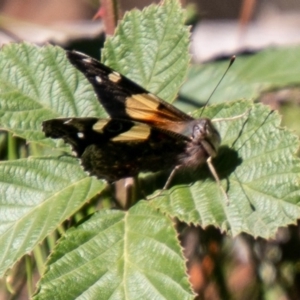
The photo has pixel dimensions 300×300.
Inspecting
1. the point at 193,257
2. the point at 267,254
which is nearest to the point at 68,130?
the point at 193,257

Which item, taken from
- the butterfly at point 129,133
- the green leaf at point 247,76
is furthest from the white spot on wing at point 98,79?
the green leaf at point 247,76

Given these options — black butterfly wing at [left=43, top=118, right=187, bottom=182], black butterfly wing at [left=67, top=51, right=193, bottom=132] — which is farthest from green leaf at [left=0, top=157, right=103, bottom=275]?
black butterfly wing at [left=67, top=51, right=193, bottom=132]

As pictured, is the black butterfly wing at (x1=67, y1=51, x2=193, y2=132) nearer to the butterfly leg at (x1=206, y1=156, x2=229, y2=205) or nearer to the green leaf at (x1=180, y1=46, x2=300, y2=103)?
the butterfly leg at (x1=206, y1=156, x2=229, y2=205)

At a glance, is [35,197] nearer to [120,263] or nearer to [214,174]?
[120,263]

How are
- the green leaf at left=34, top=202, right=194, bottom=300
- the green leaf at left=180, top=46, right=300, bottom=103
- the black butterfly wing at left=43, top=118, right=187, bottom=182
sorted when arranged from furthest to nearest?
the green leaf at left=180, top=46, right=300, bottom=103, the black butterfly wing at left=43, top=118, right=187, bottom=182, the green leaf at left=34, top=202, right=194, bottom=300

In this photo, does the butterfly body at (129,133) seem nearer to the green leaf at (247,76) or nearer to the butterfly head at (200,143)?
the butterfly head at (200,143)

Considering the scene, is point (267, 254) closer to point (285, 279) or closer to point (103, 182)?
point (285, 279)
